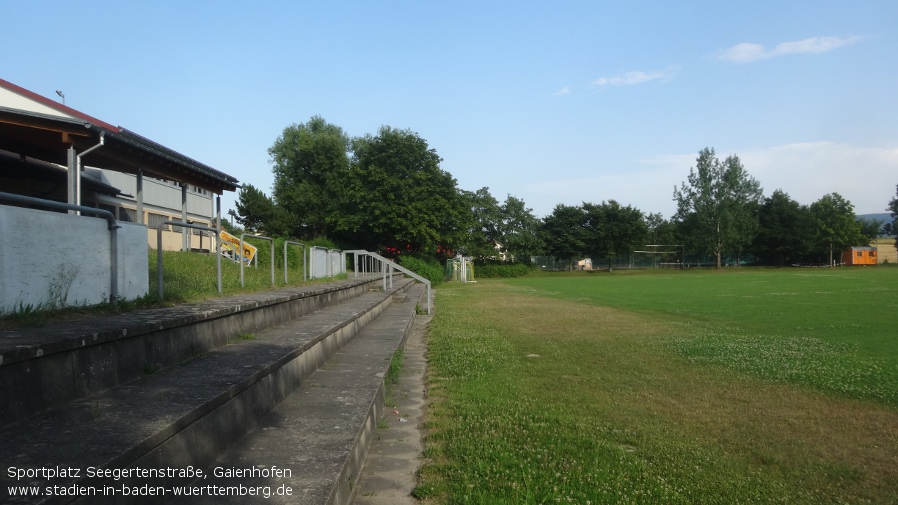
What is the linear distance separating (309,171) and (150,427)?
55236 mm

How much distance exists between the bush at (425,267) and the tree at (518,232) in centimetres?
2844

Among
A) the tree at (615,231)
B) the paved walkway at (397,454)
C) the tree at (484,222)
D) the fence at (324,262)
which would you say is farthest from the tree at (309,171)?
the paved walkway at (397,454)

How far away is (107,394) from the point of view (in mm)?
3549

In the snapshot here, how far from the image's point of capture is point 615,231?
72.3 meters

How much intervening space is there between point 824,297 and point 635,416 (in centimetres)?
2153

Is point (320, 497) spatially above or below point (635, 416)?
above

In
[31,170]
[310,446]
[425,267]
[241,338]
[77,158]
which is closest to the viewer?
[310,446]

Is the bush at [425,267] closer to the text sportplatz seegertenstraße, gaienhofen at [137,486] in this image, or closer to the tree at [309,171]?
the tree at [309,171]

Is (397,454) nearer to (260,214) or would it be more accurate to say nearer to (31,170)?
(31,170)

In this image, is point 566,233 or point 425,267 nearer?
point 425,267

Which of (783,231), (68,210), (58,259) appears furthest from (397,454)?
(783,231)

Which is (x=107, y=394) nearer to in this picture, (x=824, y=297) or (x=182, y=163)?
(x=182, y=163)

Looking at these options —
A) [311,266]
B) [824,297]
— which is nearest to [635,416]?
[311,266]

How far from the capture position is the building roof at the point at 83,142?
714cm
